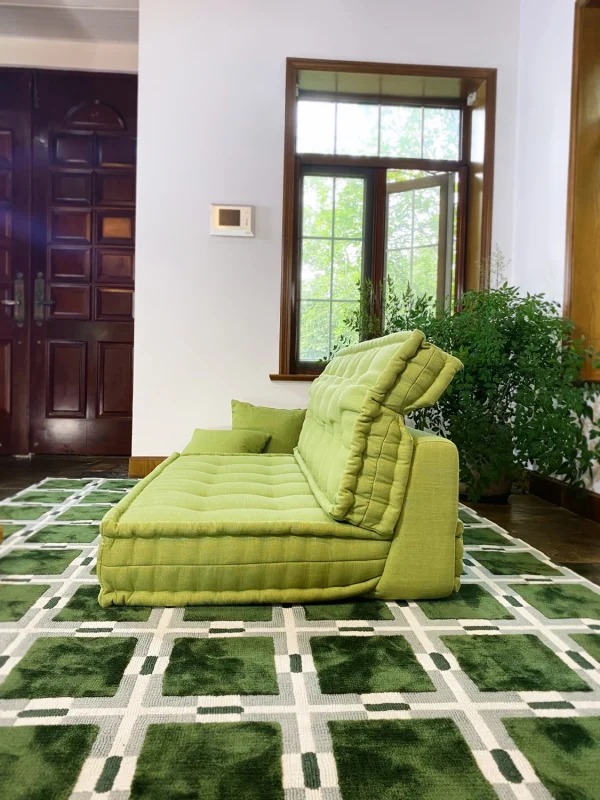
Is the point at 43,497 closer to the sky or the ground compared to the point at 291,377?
closer to the ground

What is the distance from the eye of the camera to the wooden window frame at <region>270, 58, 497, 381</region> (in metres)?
4.42

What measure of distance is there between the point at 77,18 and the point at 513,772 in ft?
18.5

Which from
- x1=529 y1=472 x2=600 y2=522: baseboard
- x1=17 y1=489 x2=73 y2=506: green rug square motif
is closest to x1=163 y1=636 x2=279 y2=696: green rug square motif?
x1=17 y1=489 x2=73 y2=506: green rug square motif

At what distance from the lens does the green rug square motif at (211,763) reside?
1114 mm

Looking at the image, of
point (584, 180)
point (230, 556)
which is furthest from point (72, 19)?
point (230, 556)

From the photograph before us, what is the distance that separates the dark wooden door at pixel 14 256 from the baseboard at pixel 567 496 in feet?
13.4

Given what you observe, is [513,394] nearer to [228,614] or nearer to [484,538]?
[484,538]

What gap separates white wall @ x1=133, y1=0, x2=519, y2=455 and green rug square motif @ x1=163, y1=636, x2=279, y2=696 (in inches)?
111

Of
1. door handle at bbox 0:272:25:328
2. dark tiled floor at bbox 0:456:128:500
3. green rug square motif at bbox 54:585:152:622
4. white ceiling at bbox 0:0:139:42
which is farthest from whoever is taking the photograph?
door handle at bbox 0:272:25:328

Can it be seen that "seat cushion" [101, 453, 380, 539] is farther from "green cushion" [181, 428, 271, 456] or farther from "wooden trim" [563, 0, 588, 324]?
"wooden trim" [563, 0, 588, 324]

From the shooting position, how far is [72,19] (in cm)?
494

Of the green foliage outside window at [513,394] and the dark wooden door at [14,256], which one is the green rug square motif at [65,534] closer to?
the green foliage outside window at [513,394]

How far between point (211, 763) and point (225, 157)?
4010 mm

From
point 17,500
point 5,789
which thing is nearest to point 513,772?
point 5,789
